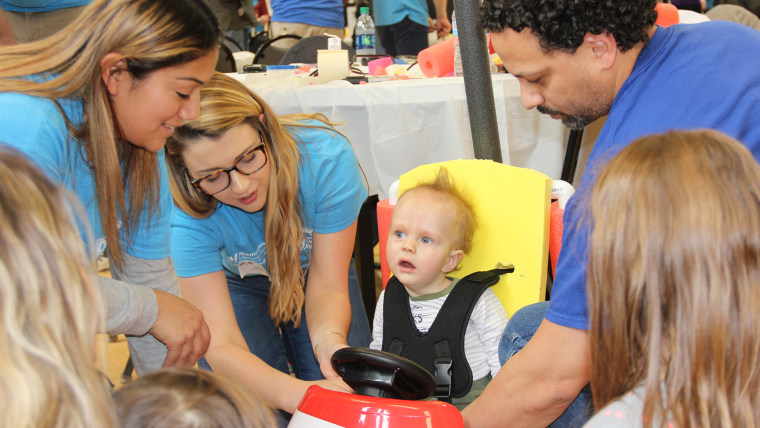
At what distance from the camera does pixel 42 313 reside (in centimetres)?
68

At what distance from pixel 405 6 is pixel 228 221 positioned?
8.78 ft

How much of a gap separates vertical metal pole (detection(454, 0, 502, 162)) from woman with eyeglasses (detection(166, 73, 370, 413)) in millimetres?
327

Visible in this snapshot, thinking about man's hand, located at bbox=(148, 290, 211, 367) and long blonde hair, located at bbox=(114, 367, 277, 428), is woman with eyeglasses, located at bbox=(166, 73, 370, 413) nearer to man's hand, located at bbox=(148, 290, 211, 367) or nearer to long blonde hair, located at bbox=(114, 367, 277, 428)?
man's hand, located at bbox=(148, 290, 211, 367)

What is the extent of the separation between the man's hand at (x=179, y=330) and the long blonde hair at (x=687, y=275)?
77 centimetres

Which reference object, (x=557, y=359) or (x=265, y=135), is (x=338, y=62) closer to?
(x=265, y=135)

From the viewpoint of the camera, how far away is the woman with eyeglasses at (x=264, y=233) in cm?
145

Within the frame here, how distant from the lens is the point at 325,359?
154 centimetres

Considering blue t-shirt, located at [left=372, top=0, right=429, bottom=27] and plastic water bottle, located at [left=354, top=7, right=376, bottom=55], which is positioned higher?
blue t-shirt, located at [left=372, top=0, right=429, bottom=27]

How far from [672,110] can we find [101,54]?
0.91 m

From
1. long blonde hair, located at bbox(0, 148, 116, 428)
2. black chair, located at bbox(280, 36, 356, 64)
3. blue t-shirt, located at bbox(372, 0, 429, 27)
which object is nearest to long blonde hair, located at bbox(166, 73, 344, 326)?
long blonde hair, located at bbox(0, 148, 116, 428)

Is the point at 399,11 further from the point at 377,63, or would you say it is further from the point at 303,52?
the point at 377,63

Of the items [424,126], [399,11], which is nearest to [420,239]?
[424,126]

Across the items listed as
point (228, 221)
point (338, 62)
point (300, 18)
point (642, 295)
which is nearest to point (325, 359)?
point (228, 221)

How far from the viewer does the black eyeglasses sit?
1.45 meters
